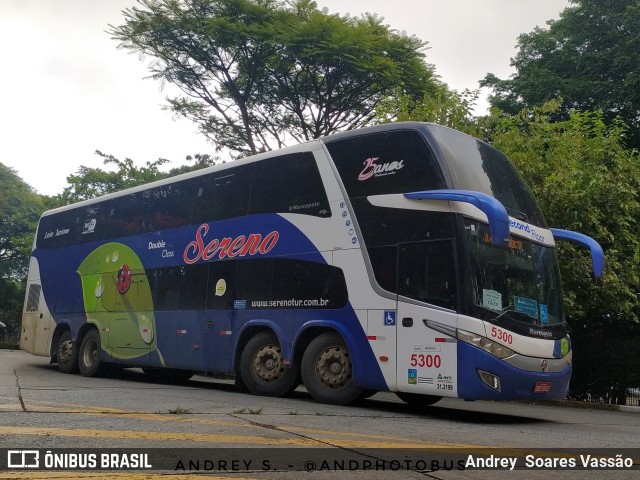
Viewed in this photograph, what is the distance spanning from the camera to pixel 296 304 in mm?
12117

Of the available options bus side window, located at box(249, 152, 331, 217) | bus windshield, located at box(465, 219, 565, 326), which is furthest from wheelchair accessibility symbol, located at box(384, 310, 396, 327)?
bus side window, located at box(249, 152, 331, 217)

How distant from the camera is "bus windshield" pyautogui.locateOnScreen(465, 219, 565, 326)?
10.0 m

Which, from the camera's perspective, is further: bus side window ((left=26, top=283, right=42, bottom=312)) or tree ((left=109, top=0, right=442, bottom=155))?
tree ((left=109, top=0, right=442, bottom=155))

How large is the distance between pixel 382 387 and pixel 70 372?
401 inches

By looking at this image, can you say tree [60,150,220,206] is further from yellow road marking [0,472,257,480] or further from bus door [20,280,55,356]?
yellow road marking [0,472,257,480]

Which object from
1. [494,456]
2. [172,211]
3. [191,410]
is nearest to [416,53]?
[172,211]

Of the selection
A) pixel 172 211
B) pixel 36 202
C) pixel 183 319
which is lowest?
pixel 183 319

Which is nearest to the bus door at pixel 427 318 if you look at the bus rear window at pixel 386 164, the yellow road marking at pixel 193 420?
the bus rear window at pixel 386 164

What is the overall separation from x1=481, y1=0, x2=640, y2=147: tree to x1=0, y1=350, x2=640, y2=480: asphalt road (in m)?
17.6

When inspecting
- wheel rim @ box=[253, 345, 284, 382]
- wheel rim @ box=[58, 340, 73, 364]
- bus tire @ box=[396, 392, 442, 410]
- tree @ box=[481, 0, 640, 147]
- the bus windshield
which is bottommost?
bus tire @ box=[396, 392, 442, 410]

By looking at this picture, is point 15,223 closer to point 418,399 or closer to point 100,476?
point 418,399

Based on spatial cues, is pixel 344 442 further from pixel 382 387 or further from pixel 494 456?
pixel 382 387

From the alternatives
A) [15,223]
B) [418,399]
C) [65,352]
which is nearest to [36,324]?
[65,352]

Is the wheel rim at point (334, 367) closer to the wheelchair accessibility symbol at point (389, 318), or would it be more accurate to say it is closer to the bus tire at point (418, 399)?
the wheelchair accessibility symbol at point (389, 318)
